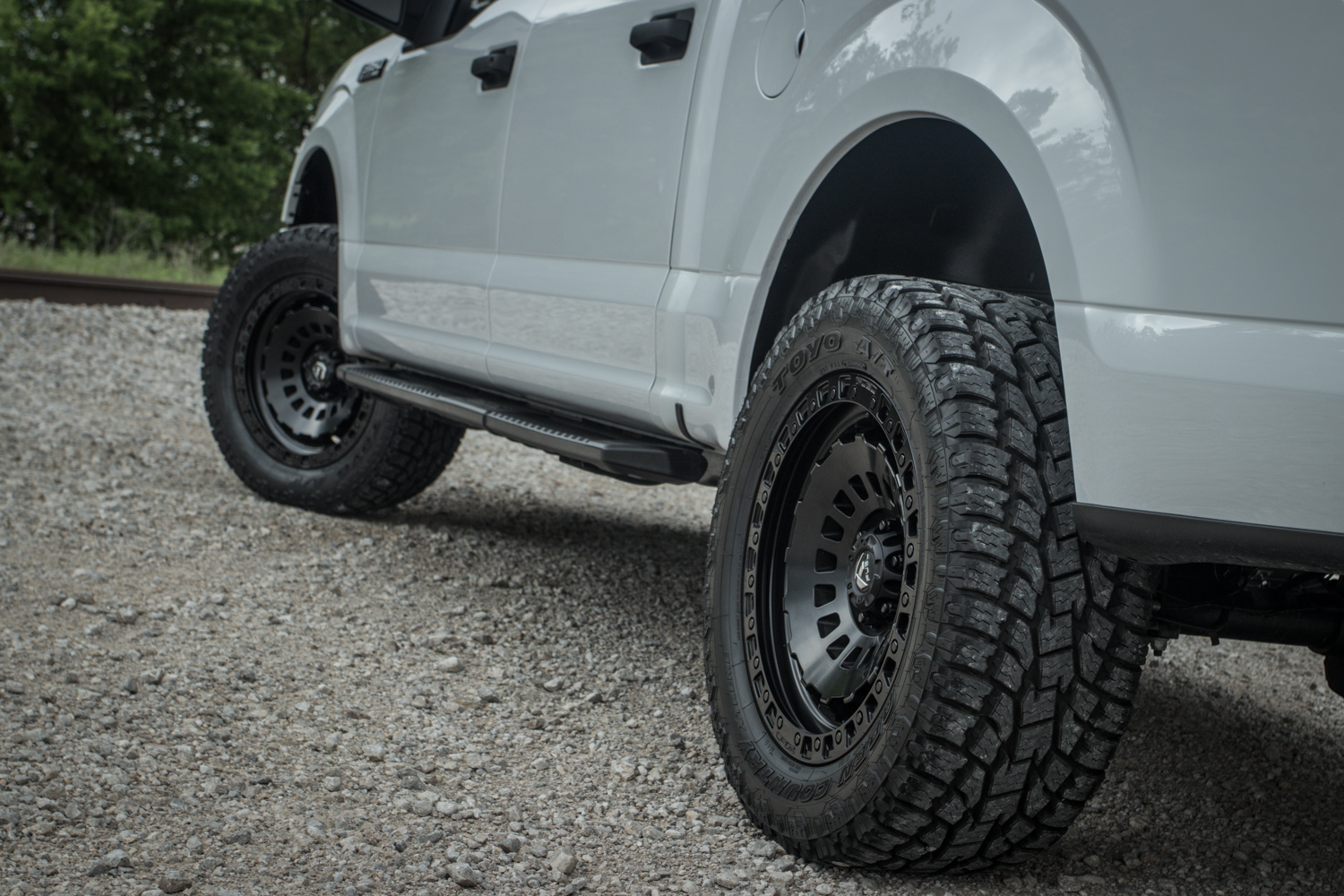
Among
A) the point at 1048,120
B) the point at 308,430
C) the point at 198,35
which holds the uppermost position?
the point at 198,35

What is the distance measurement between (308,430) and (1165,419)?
3.74 meters

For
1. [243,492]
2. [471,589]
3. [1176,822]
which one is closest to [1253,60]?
[1176,822]

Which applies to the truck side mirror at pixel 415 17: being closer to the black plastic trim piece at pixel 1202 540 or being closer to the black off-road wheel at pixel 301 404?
the black off-road wheel at pixel 301 404

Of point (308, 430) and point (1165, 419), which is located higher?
point (1165, 419)

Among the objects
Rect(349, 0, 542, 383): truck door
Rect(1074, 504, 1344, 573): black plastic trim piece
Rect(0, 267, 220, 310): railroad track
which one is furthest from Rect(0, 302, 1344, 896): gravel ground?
Rect(0, 267, 220, 310): railroad track

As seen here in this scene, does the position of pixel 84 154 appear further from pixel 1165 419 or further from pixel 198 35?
pixel 1165 419

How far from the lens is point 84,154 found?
67.2 feet

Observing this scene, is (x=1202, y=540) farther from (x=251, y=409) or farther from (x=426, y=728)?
(x=251, y=409)

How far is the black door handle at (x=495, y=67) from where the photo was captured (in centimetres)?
327

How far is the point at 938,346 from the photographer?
5.92ft

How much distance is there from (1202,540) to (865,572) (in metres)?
0.60

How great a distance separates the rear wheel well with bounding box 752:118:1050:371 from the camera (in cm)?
216

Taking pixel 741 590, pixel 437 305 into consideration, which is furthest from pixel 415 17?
pixel 741 590

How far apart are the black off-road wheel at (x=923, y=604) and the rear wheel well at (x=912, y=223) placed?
27cm
